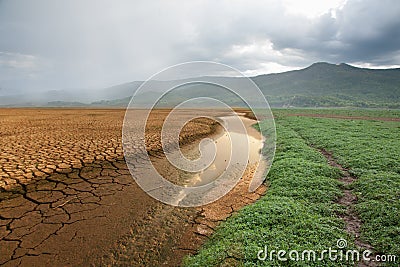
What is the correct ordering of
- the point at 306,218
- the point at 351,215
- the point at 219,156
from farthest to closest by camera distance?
1. the point at 219,156
2. the point at 351,215
3. the point at 306,218

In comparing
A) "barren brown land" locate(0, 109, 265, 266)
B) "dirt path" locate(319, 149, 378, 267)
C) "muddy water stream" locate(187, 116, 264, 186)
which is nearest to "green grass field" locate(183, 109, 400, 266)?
"dirt path" locate(319, 149, 378, 267)

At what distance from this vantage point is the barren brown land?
14.4 feet

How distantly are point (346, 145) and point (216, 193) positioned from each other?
9544 millimetres

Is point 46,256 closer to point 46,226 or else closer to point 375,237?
point 46,226

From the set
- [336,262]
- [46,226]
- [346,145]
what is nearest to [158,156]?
[46,226]

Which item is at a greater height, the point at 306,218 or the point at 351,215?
the point at 306,218

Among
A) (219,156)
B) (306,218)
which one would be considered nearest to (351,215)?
(306,218)

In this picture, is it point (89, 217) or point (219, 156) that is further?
point (219, 156)

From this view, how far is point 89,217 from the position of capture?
224 inches

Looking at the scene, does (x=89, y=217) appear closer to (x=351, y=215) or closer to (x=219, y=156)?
(x=351, y=215)

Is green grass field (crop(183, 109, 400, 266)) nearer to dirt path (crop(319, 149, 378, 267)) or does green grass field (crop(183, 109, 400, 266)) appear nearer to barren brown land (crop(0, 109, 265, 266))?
dirt path (crop(319, 149, 378, 267))

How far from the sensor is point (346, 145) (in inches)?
504

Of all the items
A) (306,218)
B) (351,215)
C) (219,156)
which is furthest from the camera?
(219,156)

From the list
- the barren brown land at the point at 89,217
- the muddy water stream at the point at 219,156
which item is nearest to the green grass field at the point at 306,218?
the barren brown land at the point at 89,217
